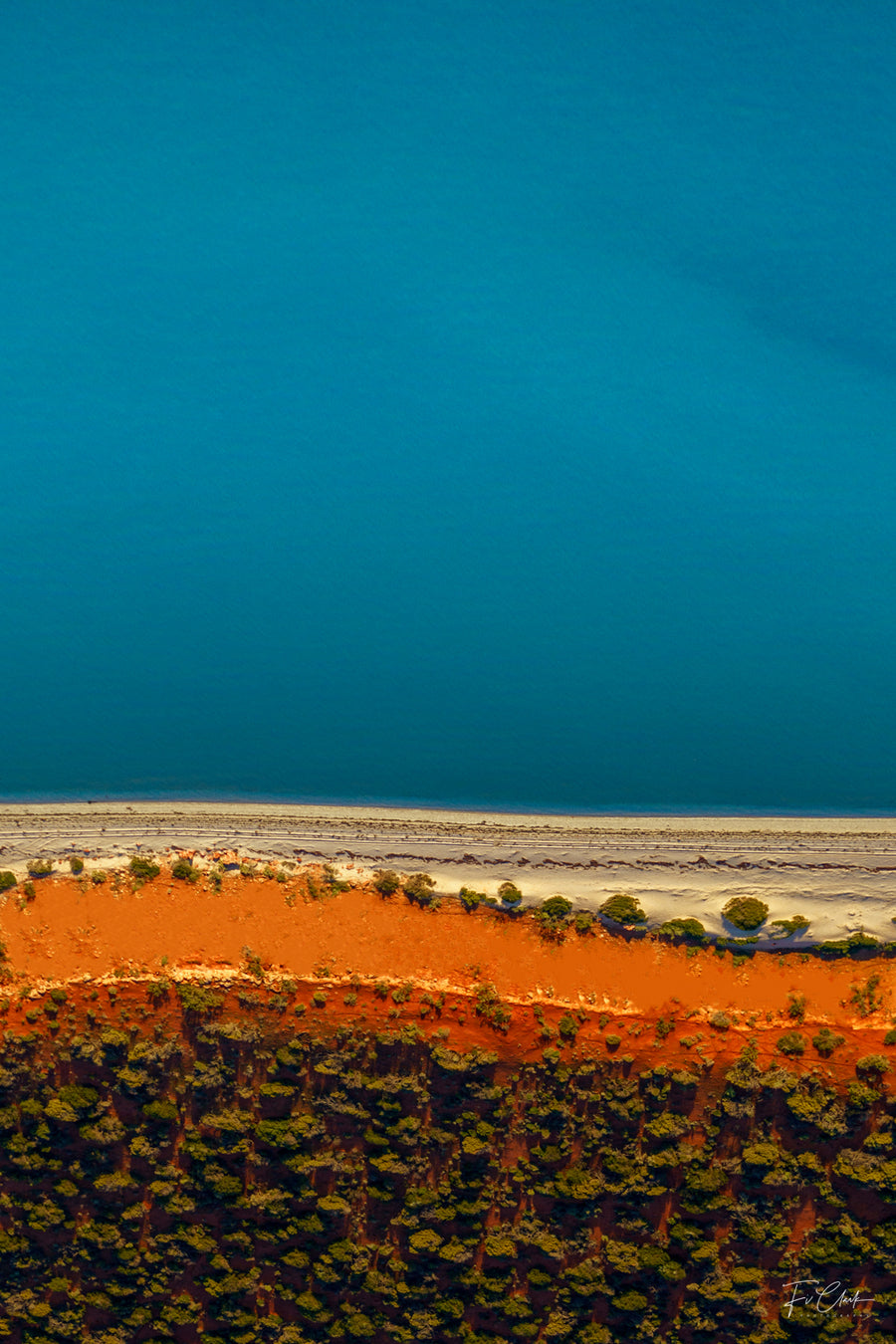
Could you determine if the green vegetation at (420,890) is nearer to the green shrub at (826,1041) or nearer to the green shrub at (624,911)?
the green shrub at (624,911)

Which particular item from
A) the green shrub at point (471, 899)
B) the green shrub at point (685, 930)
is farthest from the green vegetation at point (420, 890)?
the green shrub at point (685, 930)

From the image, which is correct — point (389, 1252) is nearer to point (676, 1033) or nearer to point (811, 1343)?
point (676, 1033)

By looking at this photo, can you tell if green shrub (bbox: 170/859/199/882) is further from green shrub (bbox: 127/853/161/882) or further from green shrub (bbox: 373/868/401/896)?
green shrub (bbox: 373/868/401/896)

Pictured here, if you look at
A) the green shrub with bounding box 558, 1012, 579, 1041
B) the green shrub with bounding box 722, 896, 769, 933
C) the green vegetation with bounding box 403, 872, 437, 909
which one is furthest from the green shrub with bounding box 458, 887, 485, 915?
the green shrub with bounding box 722, 896, 769, 933

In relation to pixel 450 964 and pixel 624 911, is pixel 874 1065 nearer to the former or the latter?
pixel 624 911

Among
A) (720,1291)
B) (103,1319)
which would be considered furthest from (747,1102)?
(103,1319)

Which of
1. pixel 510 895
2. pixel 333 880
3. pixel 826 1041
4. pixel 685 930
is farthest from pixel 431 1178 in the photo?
pixel 826 1041

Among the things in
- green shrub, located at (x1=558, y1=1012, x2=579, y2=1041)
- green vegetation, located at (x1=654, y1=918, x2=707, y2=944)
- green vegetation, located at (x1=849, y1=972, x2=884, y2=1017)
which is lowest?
green shrub, located at (x1=558, y1=1012, x2=579, y2=1041)
